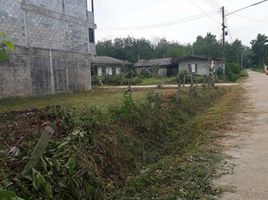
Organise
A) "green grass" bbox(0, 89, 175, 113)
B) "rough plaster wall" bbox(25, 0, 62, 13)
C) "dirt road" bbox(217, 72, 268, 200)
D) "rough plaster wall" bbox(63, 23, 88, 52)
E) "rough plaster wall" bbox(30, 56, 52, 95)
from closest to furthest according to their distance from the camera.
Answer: "dirt road" bbox(217, 72, 268, 200) → "green grass" bbox(0, 89, 175, 113) → "rough plaster wall" bbox(30, 56, 52, 95) → "rough plaster wall" bbox(25, 0, 62, 13) → "rough plaster wall" bbox(63, 23, 88, 52)

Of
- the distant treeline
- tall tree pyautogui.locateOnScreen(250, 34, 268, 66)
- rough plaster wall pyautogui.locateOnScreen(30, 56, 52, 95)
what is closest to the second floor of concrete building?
rough plaster wall pyautogui.locateOnScreen(30, 56, 52, 95)

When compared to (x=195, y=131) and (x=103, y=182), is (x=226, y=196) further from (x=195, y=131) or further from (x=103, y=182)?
(x=195, y=131)

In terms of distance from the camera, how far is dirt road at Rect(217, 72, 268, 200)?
18.9 ft

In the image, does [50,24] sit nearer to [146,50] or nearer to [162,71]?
[162,71]

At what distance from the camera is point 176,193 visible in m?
5.81

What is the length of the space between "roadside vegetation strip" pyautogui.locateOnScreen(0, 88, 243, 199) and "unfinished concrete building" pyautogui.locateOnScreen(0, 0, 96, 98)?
411 inches

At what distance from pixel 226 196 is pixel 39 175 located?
2701 millimetres

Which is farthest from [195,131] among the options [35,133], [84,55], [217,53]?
[217,53]

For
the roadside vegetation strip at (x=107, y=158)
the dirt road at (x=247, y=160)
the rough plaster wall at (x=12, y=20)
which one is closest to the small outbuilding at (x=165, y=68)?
the rough plaster wall at (x=12, y=20)

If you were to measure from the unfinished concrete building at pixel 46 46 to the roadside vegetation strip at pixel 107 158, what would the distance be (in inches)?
411

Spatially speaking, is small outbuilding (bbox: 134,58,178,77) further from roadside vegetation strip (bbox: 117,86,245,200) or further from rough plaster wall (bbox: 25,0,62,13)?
roadside vegetation strip (bbox: 117,86,245,200)

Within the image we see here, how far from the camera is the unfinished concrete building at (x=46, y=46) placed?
19.7 meters

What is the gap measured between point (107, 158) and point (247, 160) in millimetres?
2817

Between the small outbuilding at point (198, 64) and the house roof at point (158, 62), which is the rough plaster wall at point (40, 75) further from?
the house roof at point (158, 62)
